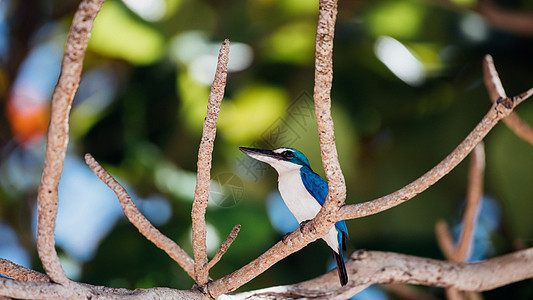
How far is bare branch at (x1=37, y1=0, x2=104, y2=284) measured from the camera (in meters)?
0.47

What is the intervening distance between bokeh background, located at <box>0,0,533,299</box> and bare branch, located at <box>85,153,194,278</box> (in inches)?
28.0

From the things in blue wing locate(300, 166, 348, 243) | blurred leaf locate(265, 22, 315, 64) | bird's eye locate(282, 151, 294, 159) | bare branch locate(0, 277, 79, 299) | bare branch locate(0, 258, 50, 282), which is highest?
blurred leaf locate(265, 22, 315, 64)

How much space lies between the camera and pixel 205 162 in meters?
0.59

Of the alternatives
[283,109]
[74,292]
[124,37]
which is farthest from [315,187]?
[124,37]

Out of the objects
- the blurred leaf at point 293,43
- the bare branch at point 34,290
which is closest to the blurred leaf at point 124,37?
the blurred leaf at point 293,43

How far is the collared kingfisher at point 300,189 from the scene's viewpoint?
0.80 m

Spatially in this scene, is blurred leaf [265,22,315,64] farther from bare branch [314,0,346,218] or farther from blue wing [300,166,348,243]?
bare branch [314,0,346,218]

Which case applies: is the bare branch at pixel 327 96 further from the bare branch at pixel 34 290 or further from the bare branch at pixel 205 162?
the bare branch at pixel 34 290

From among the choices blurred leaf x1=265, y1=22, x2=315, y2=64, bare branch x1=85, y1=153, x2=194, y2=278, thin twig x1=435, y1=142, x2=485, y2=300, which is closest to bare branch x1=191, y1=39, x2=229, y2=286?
bare branch x1=85, y1=153, x2=194, y2=278

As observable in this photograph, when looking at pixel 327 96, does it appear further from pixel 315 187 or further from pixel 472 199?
pixel 472 199

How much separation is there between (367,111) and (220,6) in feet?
1.82

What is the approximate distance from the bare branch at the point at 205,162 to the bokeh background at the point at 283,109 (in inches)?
29.9

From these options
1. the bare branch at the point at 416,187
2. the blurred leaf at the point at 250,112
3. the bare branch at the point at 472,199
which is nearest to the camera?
the bare branch at the point at 416,187

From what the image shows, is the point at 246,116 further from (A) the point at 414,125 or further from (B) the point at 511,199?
(B) the point at 511,199
